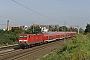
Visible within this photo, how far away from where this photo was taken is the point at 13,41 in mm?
57625

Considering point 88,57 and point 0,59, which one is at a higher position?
point 88,57

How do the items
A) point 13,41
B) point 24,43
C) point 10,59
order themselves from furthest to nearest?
point 13,41 < point 24,43 < point 10,59

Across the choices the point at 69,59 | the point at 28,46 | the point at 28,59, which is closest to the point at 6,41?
the point at 28,46

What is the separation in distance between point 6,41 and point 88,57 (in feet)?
133

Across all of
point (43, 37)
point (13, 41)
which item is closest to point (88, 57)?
point (43, 37)

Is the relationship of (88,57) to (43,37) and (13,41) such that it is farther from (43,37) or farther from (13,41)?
(13,41)

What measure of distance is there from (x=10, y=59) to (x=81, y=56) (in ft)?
39.8

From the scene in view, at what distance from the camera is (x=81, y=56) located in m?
12.5

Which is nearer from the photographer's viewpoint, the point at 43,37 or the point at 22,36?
the point at 22,36

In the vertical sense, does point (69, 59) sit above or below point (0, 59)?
above

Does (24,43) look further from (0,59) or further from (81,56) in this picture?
(81,56)

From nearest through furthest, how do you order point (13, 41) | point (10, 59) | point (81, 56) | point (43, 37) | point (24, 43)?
point (81, 56)
point (10, 59)
point (24, 43)
point (43, 37)
point (13, 41)

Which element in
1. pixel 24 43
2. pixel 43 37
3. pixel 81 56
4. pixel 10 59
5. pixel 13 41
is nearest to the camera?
pixel 81 56

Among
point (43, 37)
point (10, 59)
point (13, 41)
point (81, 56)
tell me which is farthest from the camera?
point (13, 41)
